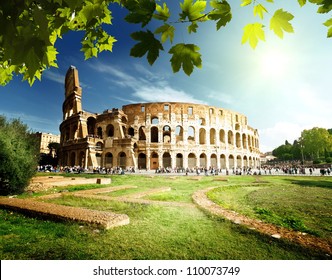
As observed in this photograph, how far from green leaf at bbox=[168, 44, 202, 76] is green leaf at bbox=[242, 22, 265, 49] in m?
0.43

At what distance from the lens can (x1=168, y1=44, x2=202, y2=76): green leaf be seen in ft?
5.34

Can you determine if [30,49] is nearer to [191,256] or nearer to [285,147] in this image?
[191,256]

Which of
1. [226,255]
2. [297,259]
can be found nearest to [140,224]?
[226,255]

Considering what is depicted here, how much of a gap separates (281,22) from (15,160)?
9940 millimetres

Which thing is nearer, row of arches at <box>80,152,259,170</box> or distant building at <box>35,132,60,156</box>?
row of arches at <box>80,152,259,170</box>

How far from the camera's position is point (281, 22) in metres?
1.57

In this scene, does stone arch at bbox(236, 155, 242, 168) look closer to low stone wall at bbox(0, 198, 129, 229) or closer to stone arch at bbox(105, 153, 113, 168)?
stone arch at bbox(105, 153, 113, 168)

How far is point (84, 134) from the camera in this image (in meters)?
32.9

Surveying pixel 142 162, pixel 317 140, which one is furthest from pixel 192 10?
pixel 317 140

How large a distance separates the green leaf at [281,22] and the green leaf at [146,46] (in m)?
0.90

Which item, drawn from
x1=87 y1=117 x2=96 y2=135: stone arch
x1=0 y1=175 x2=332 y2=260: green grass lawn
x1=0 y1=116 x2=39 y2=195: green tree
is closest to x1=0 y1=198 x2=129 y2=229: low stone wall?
x1=0 y1=175 x2=332 y2=260: green grass lawn

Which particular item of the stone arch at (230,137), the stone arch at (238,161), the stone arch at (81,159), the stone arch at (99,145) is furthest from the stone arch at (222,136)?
the stone arch at (81,159)

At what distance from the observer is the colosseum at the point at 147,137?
1246 inches

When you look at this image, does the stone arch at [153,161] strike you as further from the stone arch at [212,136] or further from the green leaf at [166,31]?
the green leaf at [166,31]
